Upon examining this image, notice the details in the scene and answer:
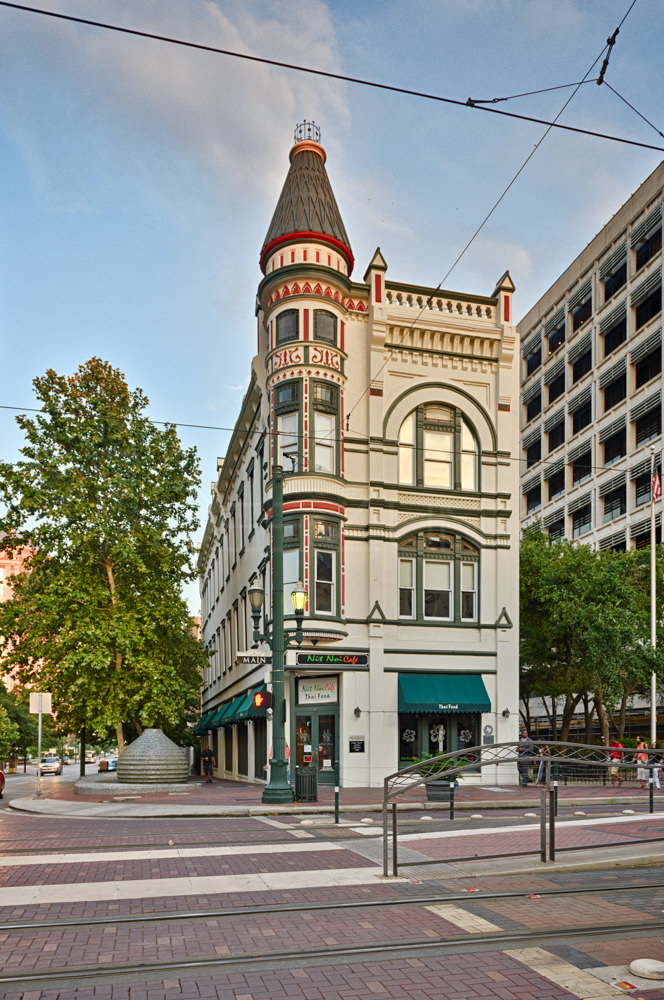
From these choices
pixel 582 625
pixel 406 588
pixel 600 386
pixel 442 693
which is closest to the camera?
pixel 442 693

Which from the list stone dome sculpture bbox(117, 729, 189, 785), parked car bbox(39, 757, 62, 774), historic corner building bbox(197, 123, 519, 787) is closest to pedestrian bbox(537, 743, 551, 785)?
historic corner building bbox(197, 123, 519, 787)

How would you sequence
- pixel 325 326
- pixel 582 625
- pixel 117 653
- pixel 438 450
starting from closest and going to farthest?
pixel 325 326 → pixel 117 653 → pixel 438 450 → pixel 582 625

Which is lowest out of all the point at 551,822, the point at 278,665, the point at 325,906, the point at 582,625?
the point at 325,906

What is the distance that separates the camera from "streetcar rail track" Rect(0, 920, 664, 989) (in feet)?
22.6

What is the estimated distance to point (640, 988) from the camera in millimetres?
6559

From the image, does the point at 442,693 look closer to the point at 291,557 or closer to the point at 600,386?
the point at 291,557

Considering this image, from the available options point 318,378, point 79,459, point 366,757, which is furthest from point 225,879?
point 79,459

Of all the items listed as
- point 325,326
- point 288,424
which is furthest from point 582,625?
point 325,326

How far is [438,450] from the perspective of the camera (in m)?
31.1

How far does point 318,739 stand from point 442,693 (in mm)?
4373

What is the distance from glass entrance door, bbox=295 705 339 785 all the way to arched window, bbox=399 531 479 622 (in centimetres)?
426

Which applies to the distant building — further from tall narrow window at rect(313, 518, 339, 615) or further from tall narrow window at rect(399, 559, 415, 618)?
tall narrow window at rect(313, 518, 339, 615)

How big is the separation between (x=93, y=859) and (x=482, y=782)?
63.8 ft

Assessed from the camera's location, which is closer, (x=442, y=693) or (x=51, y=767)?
(x=442, y=693)
